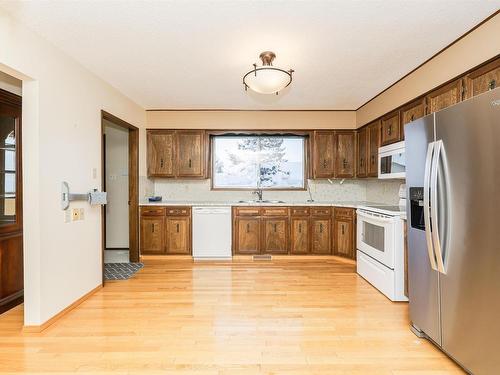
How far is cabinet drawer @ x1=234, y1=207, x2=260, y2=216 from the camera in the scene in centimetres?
443

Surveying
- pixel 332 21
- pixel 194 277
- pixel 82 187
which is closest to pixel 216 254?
pixel 194 277

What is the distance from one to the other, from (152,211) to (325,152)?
119 inches

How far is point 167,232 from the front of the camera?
14.5ft

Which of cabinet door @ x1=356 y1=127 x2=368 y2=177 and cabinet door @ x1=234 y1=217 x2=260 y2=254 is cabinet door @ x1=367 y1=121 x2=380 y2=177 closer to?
cabinet door @ x1=356 y1=127 x2=368 y2=177

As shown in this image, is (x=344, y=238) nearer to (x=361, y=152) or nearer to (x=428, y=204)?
(x=361, y=152)

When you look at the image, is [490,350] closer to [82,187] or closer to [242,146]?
[82,187]

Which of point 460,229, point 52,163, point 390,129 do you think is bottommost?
point 460,229

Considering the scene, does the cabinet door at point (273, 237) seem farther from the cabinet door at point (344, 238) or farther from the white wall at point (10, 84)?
the white wall at point (10, 84)

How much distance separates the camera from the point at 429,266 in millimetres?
1998

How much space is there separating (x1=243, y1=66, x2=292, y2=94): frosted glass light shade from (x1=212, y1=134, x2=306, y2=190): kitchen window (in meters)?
2.32

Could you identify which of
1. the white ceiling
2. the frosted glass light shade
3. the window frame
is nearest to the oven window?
the window frame

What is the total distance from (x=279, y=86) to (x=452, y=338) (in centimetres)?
237

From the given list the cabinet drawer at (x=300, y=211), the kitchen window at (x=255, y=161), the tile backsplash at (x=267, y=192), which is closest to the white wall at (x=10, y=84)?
the tile backsplash at (x=267, y=192)

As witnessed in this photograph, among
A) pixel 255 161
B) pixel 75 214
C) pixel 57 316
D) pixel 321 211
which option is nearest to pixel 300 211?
pixel 321 211
